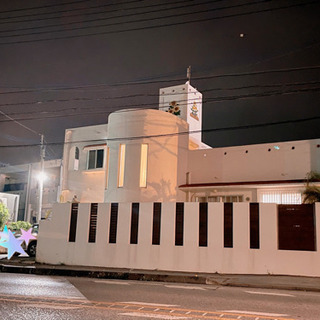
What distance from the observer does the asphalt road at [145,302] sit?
21.8 ft

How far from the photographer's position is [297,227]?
12906 millimetres

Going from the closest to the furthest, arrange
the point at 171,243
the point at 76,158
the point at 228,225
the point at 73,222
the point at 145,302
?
the point at 145,302, the point at 228,225, the point at 171,243, the point at 73,222, the point at 76,158

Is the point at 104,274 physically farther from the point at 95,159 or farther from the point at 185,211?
the point at 95,159

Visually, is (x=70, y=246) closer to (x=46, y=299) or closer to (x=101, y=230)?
(x=101, y=230)

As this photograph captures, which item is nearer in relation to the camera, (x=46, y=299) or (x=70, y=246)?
(x=46, y=299)

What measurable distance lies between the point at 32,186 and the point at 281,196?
4011cm

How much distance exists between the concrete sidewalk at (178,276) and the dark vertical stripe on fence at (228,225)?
1.10 m

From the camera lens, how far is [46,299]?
26.2 ft

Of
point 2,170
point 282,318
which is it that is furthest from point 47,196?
point 282,318

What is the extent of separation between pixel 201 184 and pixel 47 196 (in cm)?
3536

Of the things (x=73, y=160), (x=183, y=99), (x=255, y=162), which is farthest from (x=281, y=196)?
(x=73, y=160)

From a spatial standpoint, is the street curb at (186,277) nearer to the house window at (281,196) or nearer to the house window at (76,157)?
the house window at (281,196)

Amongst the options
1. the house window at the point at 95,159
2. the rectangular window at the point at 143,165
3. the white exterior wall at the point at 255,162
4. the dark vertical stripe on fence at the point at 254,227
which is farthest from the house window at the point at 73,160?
the dark vertical stripe on fence at the point at 254,227

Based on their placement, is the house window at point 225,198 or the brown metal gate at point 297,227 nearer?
the brown metal gate at point 297,227
